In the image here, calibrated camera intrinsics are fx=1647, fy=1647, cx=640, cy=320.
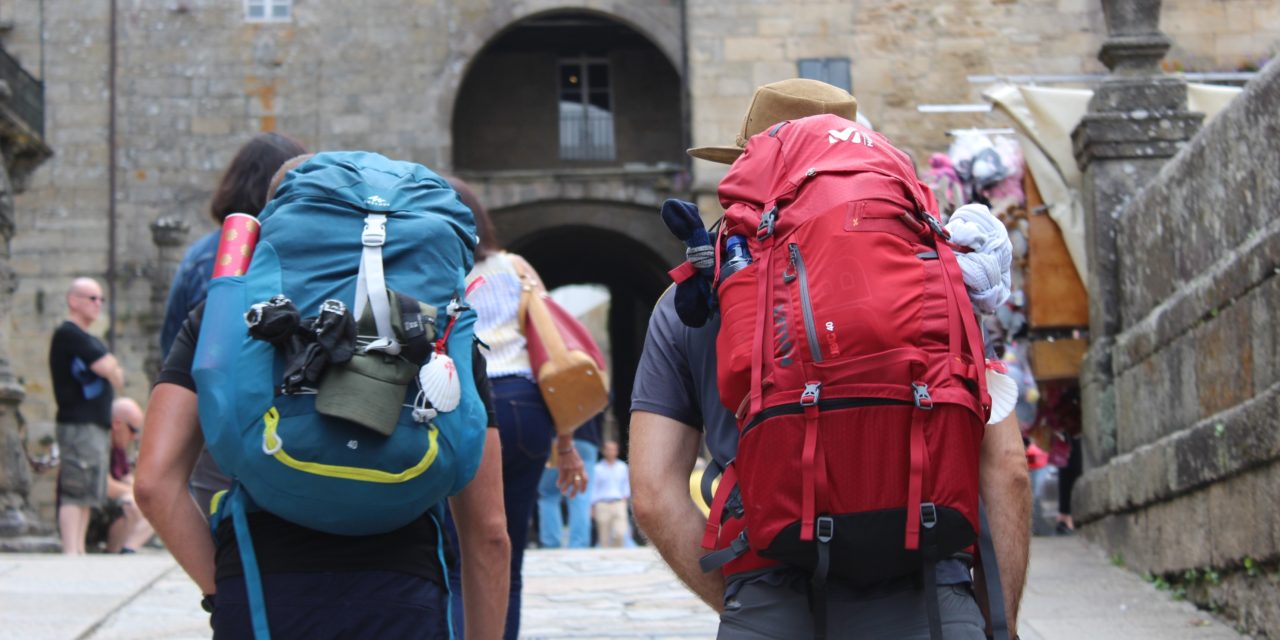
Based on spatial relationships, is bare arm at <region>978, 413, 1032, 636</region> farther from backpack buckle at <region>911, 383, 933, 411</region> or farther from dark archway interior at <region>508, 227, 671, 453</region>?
dark archway interior at <region>508, 227, 671, 453</region>

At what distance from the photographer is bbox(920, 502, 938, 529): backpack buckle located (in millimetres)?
2551

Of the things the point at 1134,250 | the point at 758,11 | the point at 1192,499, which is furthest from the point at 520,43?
the point at 1192,499

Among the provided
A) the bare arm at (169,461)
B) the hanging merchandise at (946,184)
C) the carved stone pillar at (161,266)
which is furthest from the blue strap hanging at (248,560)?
the carved stone pillar at (161,266)

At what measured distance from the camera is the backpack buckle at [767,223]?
107 inches

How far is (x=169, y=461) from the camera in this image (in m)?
2.99

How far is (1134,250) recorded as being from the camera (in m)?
7.67

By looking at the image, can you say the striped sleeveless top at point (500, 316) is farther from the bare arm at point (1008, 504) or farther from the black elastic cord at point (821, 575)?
the black elastic cord at point (821, 575)

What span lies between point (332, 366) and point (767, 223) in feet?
2.52

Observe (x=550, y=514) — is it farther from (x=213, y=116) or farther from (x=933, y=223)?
(x=213, y=116)

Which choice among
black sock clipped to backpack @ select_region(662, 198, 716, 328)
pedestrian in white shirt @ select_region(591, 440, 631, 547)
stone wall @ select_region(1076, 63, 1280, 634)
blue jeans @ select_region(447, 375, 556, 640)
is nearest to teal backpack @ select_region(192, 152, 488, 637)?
black sock clipped to backpack @ select_region(662, 198, 716, 328)

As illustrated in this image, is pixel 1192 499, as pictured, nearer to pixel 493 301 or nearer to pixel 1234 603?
pixel 1234 603

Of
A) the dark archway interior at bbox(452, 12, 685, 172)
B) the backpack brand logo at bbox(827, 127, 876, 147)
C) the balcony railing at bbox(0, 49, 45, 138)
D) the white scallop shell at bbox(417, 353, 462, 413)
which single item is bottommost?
the white scallop shell at bbox(417, 353, 462, 413)

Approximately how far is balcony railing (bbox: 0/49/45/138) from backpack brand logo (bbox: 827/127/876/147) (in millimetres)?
16414

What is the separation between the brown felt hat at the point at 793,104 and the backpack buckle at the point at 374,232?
685 millimetres
